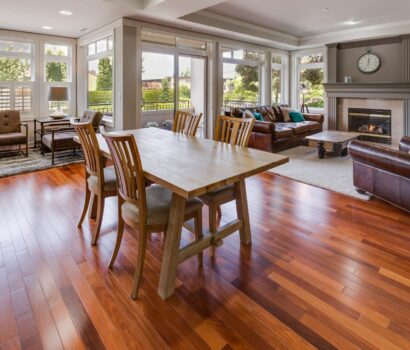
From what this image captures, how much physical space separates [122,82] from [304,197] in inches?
139

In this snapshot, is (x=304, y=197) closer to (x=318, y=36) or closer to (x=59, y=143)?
(x=59, y=143)

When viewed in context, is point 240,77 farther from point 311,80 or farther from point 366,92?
point 366,92

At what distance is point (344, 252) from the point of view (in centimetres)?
241

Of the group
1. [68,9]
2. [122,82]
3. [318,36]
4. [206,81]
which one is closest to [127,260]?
[122,82]

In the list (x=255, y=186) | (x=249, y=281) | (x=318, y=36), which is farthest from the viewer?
(x=318, y=36)

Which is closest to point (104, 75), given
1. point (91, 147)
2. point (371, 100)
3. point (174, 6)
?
point (174, 6)

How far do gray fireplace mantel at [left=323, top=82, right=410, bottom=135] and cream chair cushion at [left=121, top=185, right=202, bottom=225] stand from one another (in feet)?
21.5

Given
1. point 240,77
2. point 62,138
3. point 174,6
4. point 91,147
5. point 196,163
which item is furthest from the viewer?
point 240,77

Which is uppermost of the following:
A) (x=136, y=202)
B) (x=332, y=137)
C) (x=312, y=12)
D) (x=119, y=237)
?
(x=312, y=12)

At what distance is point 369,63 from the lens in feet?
23.9

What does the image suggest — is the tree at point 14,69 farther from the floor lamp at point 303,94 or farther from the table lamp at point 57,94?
the floor lamp at point 303,94

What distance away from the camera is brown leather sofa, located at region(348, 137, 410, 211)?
301 centimetres

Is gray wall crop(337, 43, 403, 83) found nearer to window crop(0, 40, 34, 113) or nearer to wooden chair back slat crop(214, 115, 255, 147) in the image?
wooden chair back slat crop(214, 115, 255, 147)

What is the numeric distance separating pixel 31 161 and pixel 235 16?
15.2 ft
